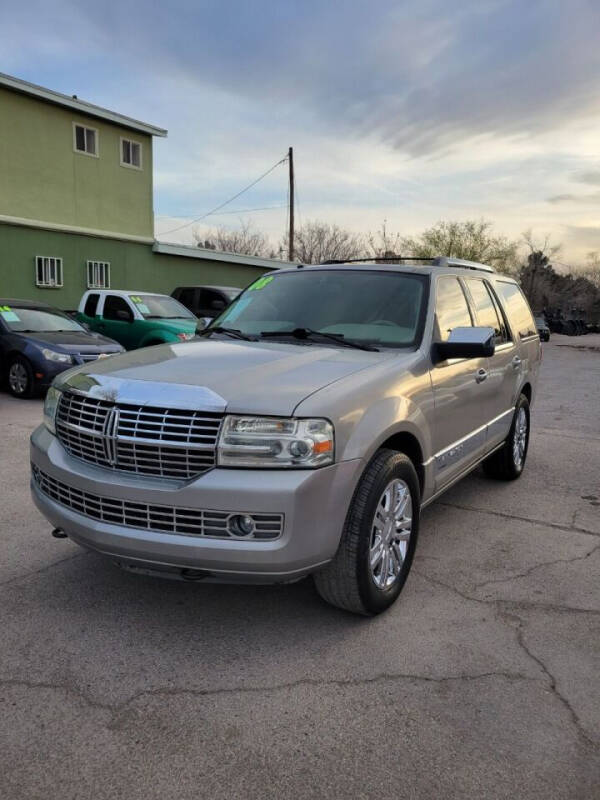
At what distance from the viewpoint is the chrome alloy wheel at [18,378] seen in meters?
9.95

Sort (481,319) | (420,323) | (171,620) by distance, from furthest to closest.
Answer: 1. (481,319)
2. (420,323)
3. (171,620)

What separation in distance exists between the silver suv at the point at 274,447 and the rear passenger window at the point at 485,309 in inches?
33.8

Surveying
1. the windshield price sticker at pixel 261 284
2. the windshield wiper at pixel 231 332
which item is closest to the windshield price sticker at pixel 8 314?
the windshield price sticker at pixel 261 284

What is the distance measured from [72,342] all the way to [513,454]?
7.11m

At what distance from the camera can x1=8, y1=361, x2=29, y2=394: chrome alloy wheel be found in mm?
9945

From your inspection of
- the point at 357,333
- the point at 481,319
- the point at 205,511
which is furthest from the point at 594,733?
the point at 481,319

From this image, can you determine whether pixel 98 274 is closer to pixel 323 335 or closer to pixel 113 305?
pixel 113 305

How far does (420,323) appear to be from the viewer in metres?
4.07

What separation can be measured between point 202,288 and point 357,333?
1389cm

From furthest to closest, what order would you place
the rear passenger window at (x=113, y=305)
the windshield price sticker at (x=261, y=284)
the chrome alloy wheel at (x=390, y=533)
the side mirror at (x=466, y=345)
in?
1. the rear passenger window at (x=113, y=305)
2. the windshield price sticker at (x=261, y=284)
3. the side mirror at (x=466, y=345)
4. the chrome alloy wheel at (x=390, y=533)

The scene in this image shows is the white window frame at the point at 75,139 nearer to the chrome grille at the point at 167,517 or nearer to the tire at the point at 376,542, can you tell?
the chrome grille at the point at 167,517

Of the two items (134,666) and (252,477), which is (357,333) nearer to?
(252,477)

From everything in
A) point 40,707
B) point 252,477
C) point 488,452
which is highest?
point 252,477

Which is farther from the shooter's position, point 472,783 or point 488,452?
point 488,452
